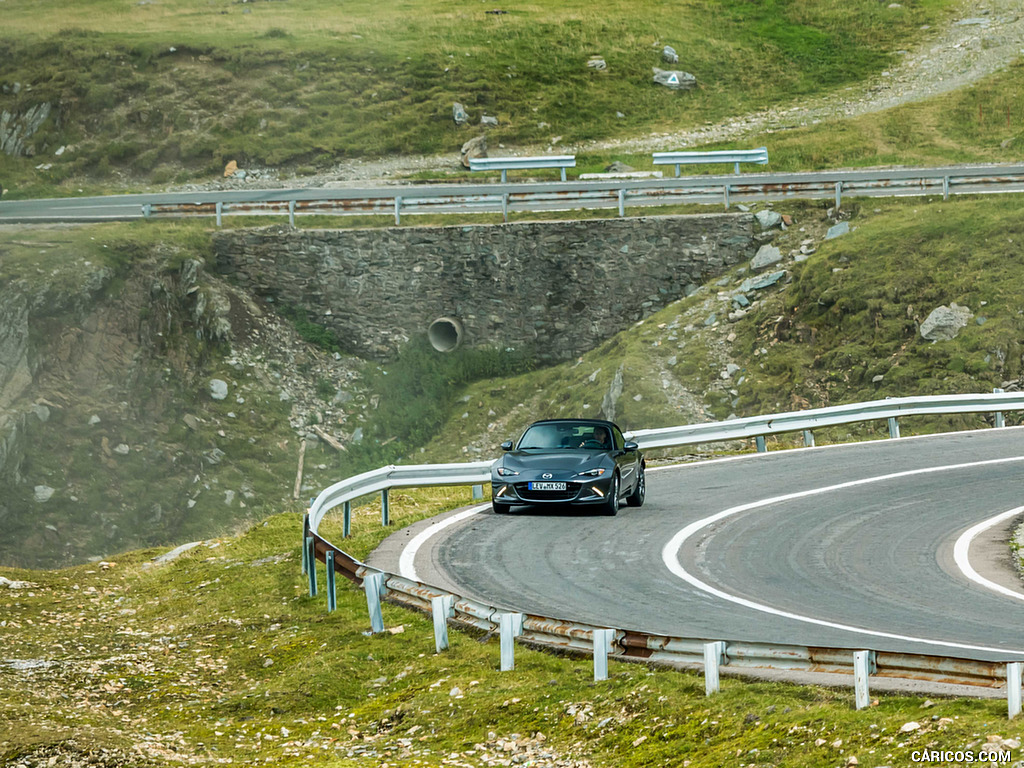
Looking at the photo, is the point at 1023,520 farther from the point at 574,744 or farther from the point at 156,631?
the point at 156,631

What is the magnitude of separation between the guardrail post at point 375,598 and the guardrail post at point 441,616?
3.29ft

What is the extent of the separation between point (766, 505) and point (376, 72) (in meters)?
35.4

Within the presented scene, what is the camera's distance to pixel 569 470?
634 inches

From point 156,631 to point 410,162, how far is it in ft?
105

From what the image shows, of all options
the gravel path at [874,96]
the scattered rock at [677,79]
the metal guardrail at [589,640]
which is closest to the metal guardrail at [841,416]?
the metal guardrail at [589,640]

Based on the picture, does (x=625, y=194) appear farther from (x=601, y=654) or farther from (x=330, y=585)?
(x=601, y=654)

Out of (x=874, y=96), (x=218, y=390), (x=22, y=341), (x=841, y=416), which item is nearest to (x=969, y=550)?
(x=841, y=416)

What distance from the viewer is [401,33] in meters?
51.1

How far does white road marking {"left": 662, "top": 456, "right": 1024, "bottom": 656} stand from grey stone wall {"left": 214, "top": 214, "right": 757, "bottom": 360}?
13624 mm

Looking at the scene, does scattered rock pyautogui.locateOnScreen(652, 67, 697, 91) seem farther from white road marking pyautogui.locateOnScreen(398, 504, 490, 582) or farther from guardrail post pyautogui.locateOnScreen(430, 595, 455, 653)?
guardrail post pyautogui.locateOnScreen(430, 595, 455, 653)

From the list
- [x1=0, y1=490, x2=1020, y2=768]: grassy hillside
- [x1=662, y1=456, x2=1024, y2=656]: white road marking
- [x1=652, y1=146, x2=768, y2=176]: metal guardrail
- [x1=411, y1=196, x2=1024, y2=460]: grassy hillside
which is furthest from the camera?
[x1=652, y1=146, x2=768, y2=176]: metal guardrail

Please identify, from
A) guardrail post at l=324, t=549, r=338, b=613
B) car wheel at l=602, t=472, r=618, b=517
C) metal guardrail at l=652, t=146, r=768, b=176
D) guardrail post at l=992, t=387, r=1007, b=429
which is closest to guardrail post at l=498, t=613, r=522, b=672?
guardrail post at l=324, t=549, r=338, b=613

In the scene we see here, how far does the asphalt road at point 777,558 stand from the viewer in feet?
33.4

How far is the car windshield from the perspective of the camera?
16.8 m
